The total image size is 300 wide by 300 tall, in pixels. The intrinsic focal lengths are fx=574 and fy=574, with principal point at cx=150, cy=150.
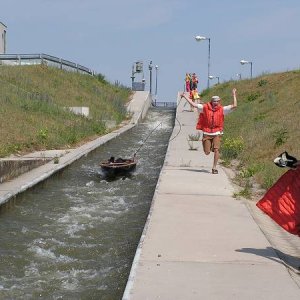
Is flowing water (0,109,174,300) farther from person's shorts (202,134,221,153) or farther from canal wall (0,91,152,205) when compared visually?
person's shorts (202,134,221,153)

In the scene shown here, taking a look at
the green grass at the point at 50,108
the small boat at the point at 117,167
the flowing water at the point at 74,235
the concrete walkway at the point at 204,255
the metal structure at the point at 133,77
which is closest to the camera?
the concrete walkway at the point at 204,255

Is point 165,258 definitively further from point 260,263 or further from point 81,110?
point 81,110

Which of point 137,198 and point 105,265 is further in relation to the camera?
point 137,198

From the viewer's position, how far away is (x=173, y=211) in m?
8.47

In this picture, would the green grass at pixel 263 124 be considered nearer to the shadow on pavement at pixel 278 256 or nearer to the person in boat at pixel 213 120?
the person in boat at pixel 213 120

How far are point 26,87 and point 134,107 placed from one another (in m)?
9.38

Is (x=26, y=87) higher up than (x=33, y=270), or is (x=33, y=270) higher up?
(x=26, y=87)

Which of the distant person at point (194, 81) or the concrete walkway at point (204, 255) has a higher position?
the distant person at point (194, 81)

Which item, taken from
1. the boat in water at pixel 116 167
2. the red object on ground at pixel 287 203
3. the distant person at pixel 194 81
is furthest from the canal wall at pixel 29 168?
the distant person at pixel 194 81

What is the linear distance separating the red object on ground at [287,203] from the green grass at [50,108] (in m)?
11.0

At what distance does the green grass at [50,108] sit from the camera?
18859 mm

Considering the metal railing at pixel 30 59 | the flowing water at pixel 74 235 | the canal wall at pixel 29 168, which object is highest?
the metal railing at pixel 30 59

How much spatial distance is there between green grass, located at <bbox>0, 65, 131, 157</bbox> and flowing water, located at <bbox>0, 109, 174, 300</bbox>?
14.0ft

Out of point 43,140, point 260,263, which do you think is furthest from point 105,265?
point 43,140
